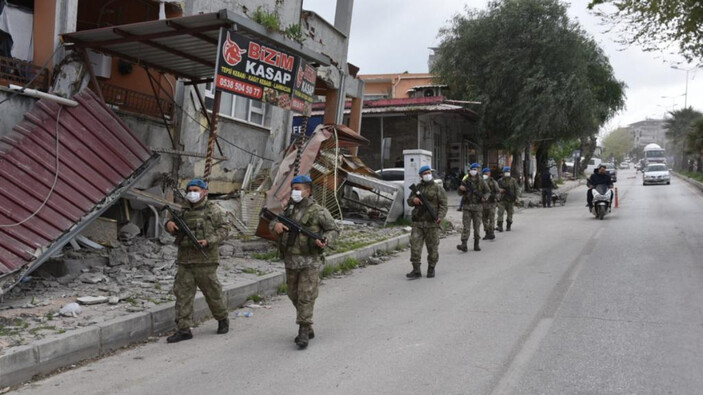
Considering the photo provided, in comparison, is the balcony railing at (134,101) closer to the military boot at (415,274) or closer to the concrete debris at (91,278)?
the concrete debris at (91,278)

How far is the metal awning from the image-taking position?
312 inches

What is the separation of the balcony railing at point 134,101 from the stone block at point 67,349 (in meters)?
5.77

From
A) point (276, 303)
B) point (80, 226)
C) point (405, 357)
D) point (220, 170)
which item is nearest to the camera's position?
point (405, 357)

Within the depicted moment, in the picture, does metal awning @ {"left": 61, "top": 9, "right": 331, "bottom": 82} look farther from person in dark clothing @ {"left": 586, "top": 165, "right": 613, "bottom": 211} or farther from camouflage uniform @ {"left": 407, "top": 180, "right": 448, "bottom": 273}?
person in dark clothing @ {"left": 586, "top": 165, "right": 613, "bottom": 211}

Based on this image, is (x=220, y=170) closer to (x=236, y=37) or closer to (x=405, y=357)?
(x=236, y=37)

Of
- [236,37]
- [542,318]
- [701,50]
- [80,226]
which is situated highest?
[701,50]

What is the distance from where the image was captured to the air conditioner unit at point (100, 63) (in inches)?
378

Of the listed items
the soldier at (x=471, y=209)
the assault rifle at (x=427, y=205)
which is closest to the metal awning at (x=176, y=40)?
the assault rifle at (x=427, y=205)

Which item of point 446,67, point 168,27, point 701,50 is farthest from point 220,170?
point 446,67

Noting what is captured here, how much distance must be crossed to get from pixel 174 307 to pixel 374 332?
7.33 ft

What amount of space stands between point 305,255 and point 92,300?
2507 millimetres

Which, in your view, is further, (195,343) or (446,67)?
(446,67)

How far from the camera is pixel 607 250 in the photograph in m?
10.8

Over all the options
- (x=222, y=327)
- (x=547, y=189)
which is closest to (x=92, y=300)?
(x=222, y=327)
